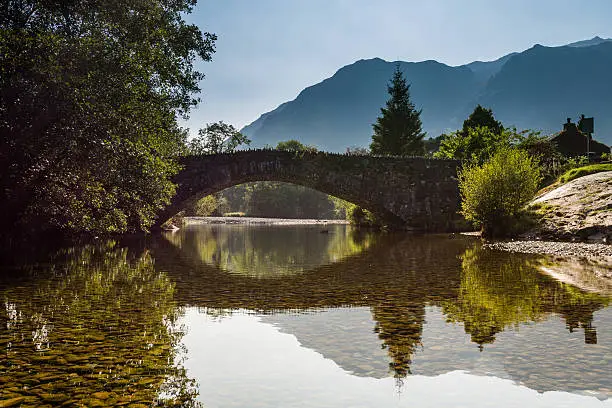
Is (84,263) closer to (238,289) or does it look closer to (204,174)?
(238,289)

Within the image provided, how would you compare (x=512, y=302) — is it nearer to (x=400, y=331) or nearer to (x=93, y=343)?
(x=400, y=331)

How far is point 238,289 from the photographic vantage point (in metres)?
13.3

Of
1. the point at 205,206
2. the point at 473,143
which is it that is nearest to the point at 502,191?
the point at 473,143

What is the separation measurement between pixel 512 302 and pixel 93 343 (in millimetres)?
8067


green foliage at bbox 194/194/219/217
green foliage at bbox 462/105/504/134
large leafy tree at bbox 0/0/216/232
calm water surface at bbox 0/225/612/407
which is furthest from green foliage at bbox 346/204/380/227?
calm water surface at bbox 0/225/612/407

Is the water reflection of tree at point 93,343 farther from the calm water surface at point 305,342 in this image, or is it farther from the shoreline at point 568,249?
the shoreline at point 568,249

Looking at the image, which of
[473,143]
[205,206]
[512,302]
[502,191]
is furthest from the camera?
[205,206]

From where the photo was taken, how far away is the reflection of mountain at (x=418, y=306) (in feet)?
22.2

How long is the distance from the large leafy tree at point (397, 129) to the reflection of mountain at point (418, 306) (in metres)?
55.1

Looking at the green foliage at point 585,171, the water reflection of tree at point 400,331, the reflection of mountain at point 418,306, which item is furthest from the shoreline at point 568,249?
the water reflection of tree at point 400,331

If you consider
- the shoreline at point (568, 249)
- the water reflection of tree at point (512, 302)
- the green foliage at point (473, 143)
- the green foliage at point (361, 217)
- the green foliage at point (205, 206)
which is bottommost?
the water reflection of tree at point (512, 302)

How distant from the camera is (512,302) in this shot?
1068 cm

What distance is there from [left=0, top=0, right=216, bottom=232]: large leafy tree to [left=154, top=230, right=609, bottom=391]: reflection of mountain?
416 centimetres

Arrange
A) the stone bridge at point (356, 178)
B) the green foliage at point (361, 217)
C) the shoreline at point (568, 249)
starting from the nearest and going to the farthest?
the shoreline at point (568, 249) < the stone bridge at point (356, 178) < the green foliage at point (361, 217)
